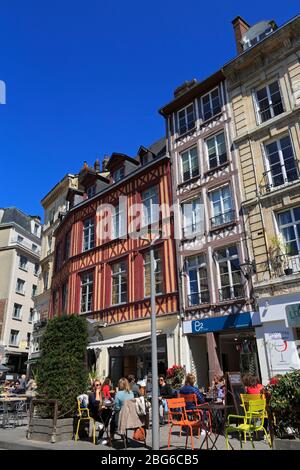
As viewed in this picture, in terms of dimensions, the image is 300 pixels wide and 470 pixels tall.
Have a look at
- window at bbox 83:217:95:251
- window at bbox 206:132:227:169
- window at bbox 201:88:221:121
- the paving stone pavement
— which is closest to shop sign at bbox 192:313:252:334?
the paving stone pavement

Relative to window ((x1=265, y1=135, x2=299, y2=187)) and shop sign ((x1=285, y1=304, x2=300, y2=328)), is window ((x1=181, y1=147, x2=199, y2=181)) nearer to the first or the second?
window ((x1=265, y1=135, x2=299, y2=187))

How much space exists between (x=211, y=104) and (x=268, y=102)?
2.73m

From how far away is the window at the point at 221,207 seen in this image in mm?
13650

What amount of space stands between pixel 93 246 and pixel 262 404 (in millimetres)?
14104

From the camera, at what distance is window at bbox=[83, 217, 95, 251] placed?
19413 mm

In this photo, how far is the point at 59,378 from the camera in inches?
316

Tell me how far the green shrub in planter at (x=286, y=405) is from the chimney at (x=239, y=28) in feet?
48.0

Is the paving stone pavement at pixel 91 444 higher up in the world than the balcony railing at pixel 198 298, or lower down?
lower down

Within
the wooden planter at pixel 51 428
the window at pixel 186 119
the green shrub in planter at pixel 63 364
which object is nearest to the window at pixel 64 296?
the window at pixel 186 119

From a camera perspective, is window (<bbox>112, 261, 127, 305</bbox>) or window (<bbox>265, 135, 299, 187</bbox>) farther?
window (<bbox>112, 261, 127, 305</bbox>)

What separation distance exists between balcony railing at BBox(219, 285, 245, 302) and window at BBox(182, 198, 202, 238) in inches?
105

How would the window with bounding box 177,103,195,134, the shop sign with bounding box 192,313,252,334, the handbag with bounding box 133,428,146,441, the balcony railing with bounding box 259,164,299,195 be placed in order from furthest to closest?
the window with bounding box 177,103,195,134, the balcony railing with bounding box 259,164,299,195, the shop sign with bounding box 192,313,252,334, the handbag with bounding box 133,428,146,441

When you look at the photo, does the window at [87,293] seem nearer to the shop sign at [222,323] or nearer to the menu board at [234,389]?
the shop sign at [222,323]

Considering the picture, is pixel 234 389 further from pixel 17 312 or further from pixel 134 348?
pixel 17 312
